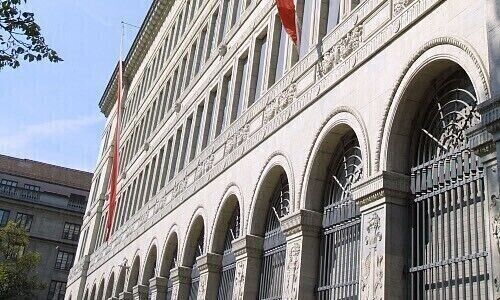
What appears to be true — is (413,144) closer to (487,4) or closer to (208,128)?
(487,4)

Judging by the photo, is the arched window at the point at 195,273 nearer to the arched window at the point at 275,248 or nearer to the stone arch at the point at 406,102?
the arched window at the point at 275,248

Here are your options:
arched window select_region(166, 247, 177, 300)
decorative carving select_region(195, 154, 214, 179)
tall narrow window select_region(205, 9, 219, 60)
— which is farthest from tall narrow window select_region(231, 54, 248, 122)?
arched window select_region(166, 247, 177, 300)

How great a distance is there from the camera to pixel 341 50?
12.7m

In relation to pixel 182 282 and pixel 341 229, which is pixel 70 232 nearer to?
pixel 182 282

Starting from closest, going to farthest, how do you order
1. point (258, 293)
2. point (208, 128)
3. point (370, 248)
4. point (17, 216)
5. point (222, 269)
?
point (370, 248) < point (258, 293) < point (222, 269) < point (208, 128) < point (17, 216)

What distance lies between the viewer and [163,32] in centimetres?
3584

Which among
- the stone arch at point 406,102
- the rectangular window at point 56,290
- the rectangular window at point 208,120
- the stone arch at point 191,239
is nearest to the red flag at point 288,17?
the stone arch at point 406,102

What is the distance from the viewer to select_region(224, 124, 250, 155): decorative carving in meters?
17.3

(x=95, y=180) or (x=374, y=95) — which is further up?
(x=95, y=180)

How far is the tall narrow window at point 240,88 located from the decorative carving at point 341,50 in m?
5.72

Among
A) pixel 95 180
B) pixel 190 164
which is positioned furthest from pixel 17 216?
pixel 190 164

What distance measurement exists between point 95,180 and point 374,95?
42630 mm

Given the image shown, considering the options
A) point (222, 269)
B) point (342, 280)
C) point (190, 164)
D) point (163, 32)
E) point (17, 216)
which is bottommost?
point (342, 280)

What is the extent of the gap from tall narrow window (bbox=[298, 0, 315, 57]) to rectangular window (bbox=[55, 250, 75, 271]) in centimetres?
5245
